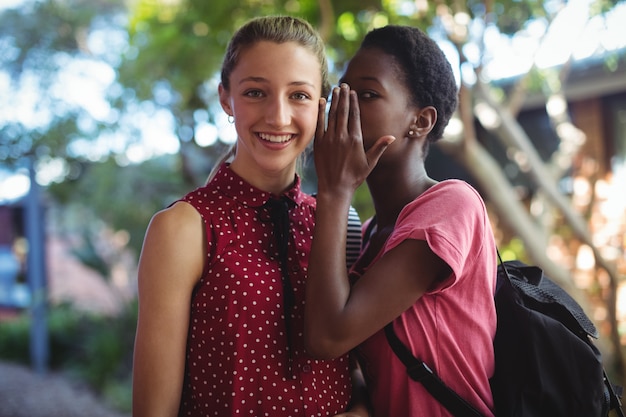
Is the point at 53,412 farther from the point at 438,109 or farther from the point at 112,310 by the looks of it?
the point at 438,109

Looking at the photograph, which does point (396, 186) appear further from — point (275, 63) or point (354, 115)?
point (275, 63)

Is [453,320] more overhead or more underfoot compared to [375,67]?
more underfoot

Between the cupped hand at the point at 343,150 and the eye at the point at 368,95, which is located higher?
the eye at the point at 368,95

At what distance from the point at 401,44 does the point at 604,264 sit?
450 cm

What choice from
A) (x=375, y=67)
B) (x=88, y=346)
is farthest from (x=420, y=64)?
(x=88, y=346)

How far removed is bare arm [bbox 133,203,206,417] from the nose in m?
0.37

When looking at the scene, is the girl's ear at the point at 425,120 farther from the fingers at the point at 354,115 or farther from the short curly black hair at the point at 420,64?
the fingers at the point at 354,115

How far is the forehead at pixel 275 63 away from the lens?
5.72 feet

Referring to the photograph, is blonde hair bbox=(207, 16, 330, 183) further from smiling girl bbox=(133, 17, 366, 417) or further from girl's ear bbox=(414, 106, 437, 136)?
girl's ear bbox=(414, 106, 437, 136)

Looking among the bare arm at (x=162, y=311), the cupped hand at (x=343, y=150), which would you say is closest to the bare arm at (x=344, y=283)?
the cupped hand at (x=343, y=150)

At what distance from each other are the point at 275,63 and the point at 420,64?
44 centimetres

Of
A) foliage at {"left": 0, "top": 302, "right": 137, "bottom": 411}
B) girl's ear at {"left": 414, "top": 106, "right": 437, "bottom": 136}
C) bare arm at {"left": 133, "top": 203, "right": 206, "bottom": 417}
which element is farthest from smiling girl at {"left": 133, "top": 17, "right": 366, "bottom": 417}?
foliage at {"left": 0, "top": 302, "right": 137, "bottom": 411}

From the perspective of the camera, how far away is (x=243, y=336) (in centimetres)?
165

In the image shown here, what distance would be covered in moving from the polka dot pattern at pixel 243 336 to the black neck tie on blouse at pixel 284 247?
1cm
